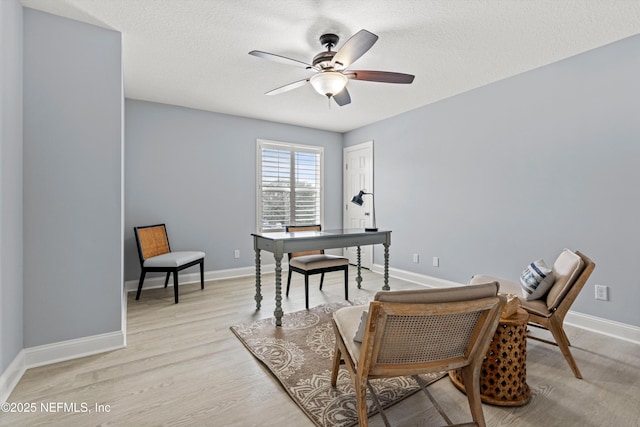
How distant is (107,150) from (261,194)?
2.68 meters

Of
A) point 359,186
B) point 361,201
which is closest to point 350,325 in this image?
point 361,201

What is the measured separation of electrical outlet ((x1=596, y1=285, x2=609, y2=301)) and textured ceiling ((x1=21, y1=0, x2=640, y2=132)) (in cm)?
213

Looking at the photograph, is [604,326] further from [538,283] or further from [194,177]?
[194,177]

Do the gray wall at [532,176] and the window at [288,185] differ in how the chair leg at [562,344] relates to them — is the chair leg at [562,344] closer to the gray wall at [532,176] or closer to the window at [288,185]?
the gray wall at [532,176]

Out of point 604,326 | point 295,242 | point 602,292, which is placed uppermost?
point 295,242

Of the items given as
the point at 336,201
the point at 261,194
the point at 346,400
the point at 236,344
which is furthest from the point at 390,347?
the point at 336,201

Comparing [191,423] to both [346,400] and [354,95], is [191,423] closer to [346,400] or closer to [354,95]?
[346,400]

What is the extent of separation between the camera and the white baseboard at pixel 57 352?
1908 millimetres

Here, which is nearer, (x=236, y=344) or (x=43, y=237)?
(x=43, y=237)

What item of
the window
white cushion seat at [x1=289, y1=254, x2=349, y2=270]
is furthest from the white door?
white cushion seat at [x1=289, y1=254, x2=349, y2=270]

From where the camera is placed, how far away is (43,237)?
2.16 meters

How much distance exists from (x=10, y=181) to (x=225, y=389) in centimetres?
190

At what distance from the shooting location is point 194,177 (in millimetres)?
4402

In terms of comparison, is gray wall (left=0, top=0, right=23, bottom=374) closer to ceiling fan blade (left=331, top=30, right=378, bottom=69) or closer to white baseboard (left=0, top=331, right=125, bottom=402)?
white baseboard (left=0, top=331, right=125, bottom=402)
